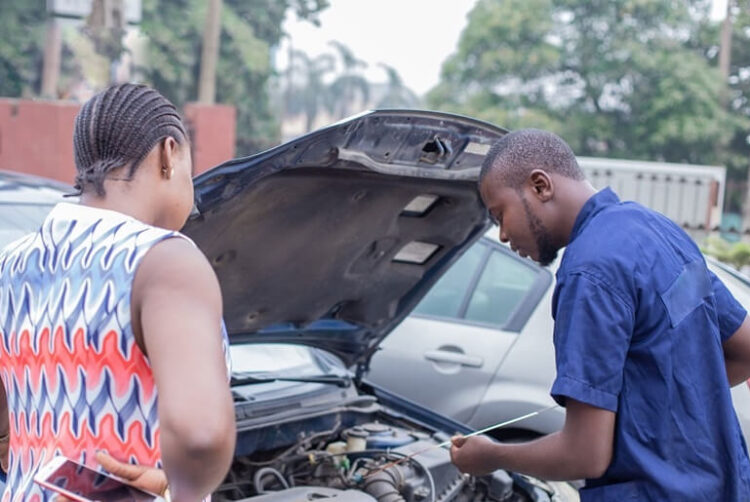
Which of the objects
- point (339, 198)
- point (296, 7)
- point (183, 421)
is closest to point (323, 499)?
point (339, 198)

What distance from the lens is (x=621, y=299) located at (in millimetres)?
1859

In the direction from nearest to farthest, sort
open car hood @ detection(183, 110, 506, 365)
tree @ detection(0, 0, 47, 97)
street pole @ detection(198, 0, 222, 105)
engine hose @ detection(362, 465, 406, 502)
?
open car hood @ detection(183, 110, 506, 365) → engine hose @ detection(362, 465, 406, 502) → street pole @ detection(198, 0, 222, 105) → tree @ detection(0, 0, 47, 97)

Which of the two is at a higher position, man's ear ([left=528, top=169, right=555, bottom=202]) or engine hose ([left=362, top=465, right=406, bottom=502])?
man's ear ([left=528, top=169, right=555, bottom=202])

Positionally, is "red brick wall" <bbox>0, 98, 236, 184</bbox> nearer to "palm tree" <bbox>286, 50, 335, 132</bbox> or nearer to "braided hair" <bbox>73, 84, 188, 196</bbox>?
"braided hair" <bbox>73, 84, 188, 196</bbox>

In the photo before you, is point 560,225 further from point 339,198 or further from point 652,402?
point 339,198

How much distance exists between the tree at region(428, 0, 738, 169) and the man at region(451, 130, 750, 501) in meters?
21.8

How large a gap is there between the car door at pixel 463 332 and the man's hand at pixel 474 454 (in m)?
2.14

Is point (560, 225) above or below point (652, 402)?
above

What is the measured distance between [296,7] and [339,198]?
21.1m

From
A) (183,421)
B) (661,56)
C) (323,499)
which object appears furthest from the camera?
(661,56)

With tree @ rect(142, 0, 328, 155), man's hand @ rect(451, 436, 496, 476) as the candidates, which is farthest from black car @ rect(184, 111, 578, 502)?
tree @ rect(142, 0, 328, 155)

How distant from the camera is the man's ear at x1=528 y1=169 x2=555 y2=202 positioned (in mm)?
2098

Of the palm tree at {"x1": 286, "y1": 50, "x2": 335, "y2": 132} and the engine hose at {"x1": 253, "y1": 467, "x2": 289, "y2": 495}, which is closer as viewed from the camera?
the engine hose at {"x1": 253, "y1": 467, "x2": 289, "y2": 495}

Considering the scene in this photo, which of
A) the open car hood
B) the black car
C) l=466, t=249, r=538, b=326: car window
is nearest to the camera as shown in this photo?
the open car hood
